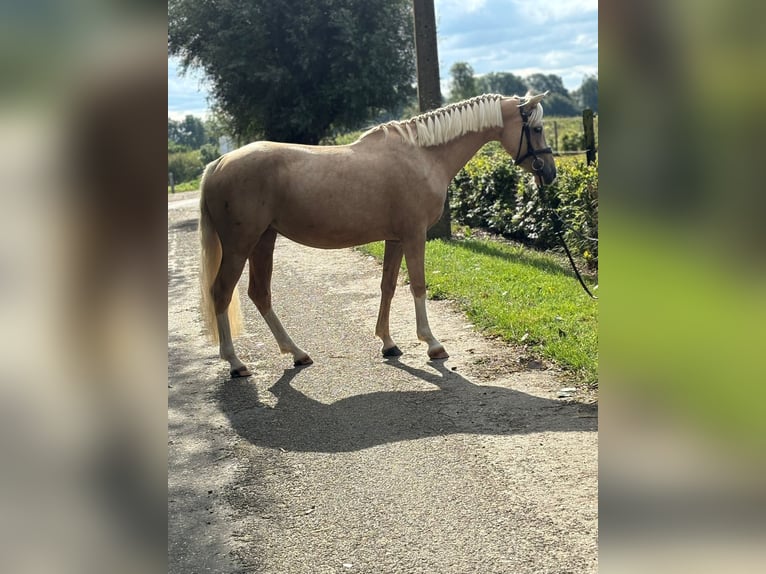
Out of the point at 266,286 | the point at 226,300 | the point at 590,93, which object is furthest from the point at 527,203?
the point at 590,93

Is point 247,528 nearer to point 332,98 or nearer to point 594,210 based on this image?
point 594,210

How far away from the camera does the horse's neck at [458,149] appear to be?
5996 mm

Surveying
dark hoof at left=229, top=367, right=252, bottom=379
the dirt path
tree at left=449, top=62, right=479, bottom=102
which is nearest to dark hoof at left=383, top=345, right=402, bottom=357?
the dirt path

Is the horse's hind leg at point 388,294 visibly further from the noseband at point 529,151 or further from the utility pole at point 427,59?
the utility pole at point 427,59

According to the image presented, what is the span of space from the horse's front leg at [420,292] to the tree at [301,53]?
1512 cm
